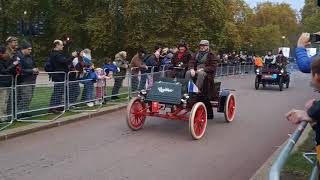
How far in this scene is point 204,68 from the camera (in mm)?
11273

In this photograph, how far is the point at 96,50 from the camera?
139 ft

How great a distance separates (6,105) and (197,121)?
4077 millimetres

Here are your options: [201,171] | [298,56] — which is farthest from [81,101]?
[298,56]

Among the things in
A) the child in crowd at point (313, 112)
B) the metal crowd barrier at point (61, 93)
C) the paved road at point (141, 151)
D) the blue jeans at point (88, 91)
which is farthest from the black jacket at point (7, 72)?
the child in crowd at point (313, 112)

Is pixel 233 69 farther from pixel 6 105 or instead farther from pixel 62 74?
pixel 6 105

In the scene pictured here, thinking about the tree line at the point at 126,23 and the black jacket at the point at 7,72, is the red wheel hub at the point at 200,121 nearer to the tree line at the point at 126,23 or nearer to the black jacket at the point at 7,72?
the black jacket at the point at 7,72

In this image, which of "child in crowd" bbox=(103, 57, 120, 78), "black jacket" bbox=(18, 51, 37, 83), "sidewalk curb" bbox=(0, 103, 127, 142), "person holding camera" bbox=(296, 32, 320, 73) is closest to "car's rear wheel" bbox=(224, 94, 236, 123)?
"sidewalk curb" bbox=(0, 103, 127, 142)

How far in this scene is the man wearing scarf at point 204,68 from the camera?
36.2ft

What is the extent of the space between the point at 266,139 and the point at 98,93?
5.85 metres

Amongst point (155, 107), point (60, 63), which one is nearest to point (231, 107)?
A: point (155, 107)

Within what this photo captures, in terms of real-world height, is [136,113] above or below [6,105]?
below

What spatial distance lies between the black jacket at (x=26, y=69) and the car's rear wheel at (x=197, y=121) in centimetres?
406

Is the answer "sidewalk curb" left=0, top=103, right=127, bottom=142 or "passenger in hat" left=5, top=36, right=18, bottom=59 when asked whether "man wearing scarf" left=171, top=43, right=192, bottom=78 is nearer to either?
"sidewalk curb" left=0, top=103, right=127, bottom=142

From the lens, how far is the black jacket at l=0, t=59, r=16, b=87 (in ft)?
35.0
